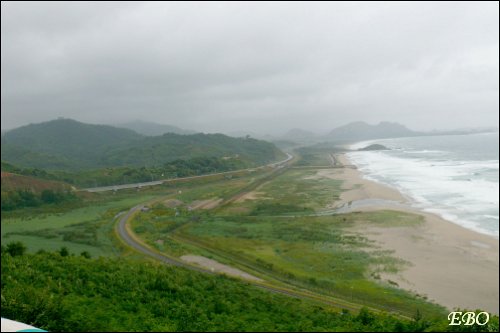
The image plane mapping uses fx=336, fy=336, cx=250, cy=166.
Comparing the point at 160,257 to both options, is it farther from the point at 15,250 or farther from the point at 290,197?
the point at 290,197

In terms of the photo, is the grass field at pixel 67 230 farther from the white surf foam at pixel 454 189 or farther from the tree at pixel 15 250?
the white surf foam at pixel 454 189

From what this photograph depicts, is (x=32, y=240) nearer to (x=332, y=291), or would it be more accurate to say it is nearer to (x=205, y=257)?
(x=205, y=257)

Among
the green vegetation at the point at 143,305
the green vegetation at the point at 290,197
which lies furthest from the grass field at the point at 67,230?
the green vegetation at the point at 290,197

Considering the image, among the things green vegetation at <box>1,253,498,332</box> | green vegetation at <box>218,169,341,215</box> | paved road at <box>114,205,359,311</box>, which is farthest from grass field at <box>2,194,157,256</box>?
green vegetation at <box>218,169,341,215</box>

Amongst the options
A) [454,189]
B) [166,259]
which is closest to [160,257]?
[166,259]

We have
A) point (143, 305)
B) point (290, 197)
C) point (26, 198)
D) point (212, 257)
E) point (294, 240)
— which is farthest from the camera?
point (290, 197)
